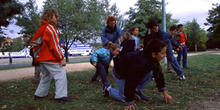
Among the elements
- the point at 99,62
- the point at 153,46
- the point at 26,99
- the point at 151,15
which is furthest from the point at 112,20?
the point at 151,15

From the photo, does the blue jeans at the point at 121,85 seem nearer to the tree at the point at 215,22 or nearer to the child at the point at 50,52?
the child at the point at 50,52

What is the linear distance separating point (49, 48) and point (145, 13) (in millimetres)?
39648

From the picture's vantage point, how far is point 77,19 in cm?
1822

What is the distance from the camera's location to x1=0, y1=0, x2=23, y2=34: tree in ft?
18.6

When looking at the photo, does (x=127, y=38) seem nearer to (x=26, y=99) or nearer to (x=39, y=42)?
(x=39, y=42)

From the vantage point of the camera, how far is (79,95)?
409cm

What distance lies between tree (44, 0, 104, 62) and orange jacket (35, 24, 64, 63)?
1494 cm

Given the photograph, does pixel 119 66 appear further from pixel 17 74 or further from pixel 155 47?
pixel 17 74

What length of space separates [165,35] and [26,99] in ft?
13.5

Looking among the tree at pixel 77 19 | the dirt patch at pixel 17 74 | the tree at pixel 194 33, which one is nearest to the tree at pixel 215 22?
the tree at pixel 194 33

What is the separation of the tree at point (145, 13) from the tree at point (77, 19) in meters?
21.0

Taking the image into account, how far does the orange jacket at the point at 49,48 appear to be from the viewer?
336cm

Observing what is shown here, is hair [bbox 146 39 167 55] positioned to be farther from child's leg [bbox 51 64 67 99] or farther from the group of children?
child's leg [bbox 51 64 67 99]

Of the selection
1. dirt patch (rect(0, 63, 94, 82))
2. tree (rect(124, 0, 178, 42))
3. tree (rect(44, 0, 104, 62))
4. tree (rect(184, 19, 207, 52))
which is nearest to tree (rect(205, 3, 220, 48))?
tree (rect(184, 19, 207, 52))
